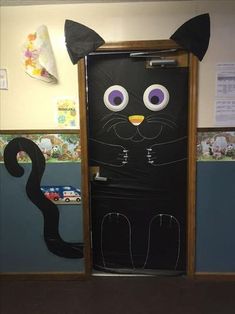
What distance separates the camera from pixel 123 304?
2.21m

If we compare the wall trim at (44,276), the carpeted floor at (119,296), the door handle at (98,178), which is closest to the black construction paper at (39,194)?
the wall trim at (44,276)

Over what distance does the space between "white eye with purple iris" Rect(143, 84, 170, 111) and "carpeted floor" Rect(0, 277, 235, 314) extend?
1412 mm

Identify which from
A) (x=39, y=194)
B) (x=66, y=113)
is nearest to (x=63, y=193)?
(x=39, y=194)

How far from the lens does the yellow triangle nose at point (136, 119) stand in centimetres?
238

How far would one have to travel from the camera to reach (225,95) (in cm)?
228

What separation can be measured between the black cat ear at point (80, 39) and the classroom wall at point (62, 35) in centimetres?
4

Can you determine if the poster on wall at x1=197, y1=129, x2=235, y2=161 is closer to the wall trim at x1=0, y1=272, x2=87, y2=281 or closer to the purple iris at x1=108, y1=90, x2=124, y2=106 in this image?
the purple iris at x1=108, y1=90, x2=124, y2=106

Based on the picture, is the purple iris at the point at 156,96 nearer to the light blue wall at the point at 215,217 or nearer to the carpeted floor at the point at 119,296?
the light blue wall at the point at 215,217

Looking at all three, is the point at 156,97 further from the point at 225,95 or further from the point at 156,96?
the point at 225,95

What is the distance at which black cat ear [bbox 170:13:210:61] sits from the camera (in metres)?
2.21

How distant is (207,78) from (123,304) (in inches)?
70.0

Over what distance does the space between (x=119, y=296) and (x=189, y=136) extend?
133 cm

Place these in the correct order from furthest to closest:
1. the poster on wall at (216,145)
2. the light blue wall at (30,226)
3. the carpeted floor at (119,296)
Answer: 1. the light blue wall at (30,226)
2. the poster on wall at (216,145)
3. the carpeted floor at (119,296)

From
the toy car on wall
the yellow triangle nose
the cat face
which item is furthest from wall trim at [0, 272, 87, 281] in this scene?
the yellow triangle nose
